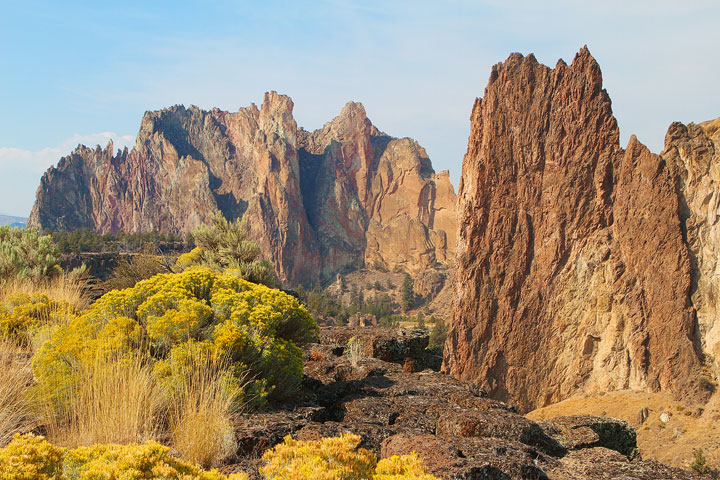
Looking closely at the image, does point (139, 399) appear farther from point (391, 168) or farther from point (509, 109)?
point (391, 168)

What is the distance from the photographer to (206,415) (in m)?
4.32

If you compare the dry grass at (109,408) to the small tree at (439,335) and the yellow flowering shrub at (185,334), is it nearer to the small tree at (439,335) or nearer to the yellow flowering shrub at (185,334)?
the yellow flowering shrub at (185,334)

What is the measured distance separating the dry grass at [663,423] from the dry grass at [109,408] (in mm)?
Answer: 22841

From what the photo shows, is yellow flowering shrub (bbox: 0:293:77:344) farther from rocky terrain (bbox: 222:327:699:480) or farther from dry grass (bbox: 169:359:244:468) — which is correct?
rocky terrain (bbox: 222:327:699:480)

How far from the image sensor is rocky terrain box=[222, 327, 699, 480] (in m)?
4.08

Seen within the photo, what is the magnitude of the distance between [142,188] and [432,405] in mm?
142480

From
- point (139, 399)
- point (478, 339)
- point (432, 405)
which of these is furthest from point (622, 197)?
point (139, 399)

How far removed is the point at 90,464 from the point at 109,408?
1963 mm

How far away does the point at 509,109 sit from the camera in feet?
141

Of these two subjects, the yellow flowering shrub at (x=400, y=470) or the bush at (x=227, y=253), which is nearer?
the yellow flowering shrub at (x=400, y=470)

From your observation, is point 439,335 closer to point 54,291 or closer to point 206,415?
point 54,291

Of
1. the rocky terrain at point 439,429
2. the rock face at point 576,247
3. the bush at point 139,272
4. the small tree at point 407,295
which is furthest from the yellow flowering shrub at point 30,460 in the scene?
the small tree at point 407,295

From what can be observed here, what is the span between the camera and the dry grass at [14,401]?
406 centimetres

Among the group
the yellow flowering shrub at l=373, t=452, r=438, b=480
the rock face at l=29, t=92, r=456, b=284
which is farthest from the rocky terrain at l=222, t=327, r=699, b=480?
the rock face at l=29, t=92, r=456, b=284
